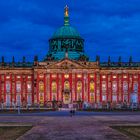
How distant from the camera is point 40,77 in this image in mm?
144125

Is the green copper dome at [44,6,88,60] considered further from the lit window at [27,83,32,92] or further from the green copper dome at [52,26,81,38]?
the lit window at [27,83,32,92]

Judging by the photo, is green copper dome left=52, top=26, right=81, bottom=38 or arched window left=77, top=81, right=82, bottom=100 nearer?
arched window left=77, top=81, right=82, bottom=100

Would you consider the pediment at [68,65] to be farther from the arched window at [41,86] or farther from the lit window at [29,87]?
the lit window at [29,87]

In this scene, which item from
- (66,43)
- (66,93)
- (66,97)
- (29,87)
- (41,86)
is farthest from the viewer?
(66,43)

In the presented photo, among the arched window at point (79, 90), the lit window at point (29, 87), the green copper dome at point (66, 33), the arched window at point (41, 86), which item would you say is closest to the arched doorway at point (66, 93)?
the arched window at point (79, 90)

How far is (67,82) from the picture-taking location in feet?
472

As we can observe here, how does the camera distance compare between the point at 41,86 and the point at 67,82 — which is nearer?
the point at 41,86

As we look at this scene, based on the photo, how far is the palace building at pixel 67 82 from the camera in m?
143

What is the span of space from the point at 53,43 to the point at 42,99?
73.8ft

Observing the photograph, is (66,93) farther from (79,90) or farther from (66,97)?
(79,90)

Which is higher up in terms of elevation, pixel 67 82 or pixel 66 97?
pixel 67 82

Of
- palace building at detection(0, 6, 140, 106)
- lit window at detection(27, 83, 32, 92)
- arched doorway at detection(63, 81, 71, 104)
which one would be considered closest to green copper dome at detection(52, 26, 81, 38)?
palace building at detection(0, 6, 140, 106)

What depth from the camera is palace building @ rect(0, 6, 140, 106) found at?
469 ft

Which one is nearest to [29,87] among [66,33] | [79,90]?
[79,90]
